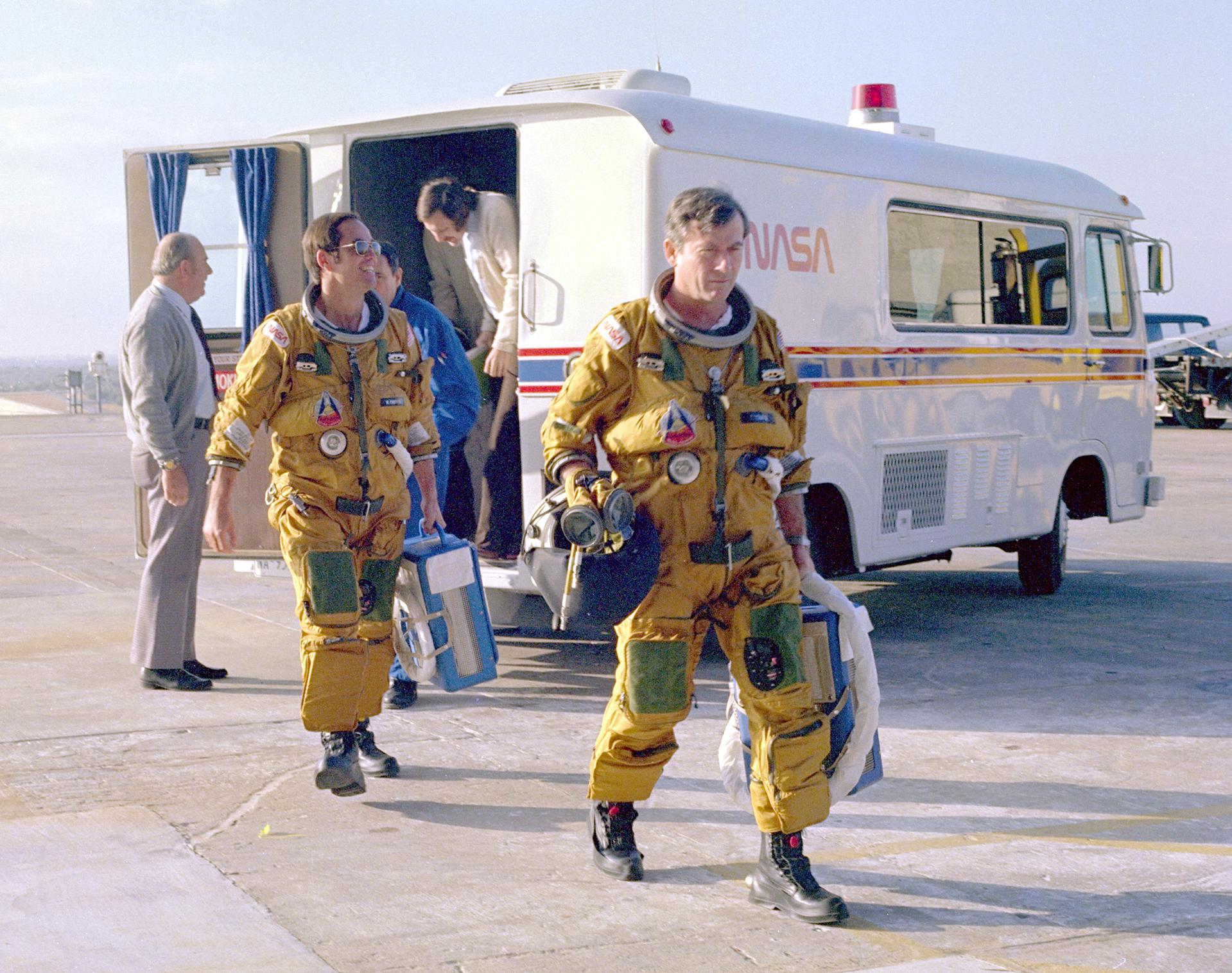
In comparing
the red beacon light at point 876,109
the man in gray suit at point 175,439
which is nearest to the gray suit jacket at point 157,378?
the man in gray suit at point 175,439

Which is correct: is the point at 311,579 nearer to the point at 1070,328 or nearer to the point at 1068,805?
the point at 1068,805

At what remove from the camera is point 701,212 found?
4.07 m

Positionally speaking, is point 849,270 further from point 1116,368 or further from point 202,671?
point 202,671

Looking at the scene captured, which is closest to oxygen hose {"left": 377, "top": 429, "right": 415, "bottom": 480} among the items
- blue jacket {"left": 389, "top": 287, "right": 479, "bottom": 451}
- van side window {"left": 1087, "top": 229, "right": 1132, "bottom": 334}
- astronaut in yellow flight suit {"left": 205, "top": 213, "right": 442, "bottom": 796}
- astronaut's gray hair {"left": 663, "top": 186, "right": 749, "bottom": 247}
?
astronaut in yellow flight suit {"left": 205, "top": 213, "right": 442, "bottom": 796}

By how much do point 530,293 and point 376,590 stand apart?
2.15 meters

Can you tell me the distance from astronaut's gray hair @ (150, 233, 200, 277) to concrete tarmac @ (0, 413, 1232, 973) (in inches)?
71.0

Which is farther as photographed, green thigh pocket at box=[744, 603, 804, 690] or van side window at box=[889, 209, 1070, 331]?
van side window at box=[889, 209, 1070, 331]

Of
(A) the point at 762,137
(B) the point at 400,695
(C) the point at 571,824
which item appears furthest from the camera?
(A) the point at 762,137

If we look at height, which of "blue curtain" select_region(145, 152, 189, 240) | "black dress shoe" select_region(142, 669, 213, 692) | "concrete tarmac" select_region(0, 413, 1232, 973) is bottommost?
"concrete tarmac" select_region(0, 413, 1232, 973)

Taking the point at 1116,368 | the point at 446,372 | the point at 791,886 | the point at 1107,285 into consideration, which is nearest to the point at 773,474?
the point at 791,886

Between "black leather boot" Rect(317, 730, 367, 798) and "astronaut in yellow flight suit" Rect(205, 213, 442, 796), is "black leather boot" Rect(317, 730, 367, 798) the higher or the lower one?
the lower one

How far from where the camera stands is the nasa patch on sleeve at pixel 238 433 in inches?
196

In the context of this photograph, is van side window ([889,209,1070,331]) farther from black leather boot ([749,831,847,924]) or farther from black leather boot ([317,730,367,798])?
black leather boot ([749,831,847,924])

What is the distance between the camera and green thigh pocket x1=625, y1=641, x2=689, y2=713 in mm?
4082
